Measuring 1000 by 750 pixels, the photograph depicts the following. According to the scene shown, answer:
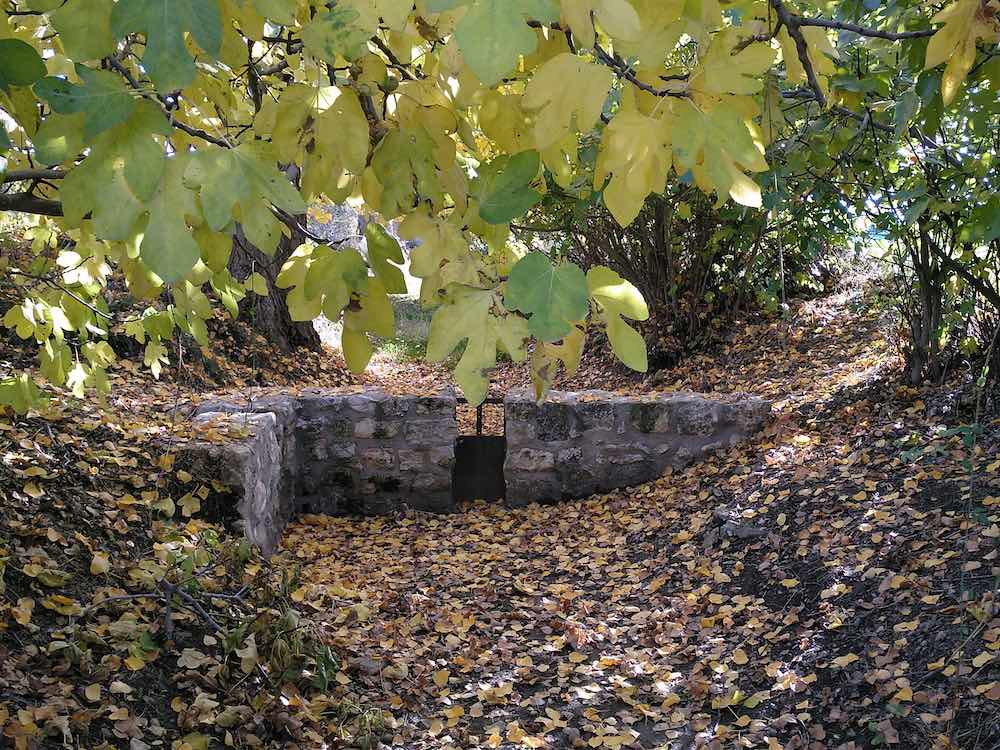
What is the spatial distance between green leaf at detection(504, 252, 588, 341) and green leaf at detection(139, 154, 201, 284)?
1.09 feet

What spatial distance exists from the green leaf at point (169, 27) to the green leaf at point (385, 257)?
0.48 metres

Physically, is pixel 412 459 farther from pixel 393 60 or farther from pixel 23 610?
pixel 393 60

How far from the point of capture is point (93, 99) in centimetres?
81

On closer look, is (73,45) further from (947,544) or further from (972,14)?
(947,544)

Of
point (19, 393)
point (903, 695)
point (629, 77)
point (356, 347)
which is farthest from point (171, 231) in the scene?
point (903, 695)

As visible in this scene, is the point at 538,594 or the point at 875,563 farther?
the point at 538,594

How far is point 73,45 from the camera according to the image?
806mm

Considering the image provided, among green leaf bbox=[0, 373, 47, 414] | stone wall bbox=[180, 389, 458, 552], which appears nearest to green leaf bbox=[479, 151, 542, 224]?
green leaf bbox=[0, 373, 47, 414]

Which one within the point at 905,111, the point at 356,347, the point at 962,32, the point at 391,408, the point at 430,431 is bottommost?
the point at 430,431

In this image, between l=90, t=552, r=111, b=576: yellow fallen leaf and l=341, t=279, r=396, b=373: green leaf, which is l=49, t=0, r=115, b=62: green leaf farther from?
l=90, t=552, r=111, b=576: yellow fallen leaf

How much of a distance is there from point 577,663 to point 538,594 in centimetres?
70

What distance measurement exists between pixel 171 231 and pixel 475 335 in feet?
1.15

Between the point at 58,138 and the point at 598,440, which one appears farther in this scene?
the point at 598,440

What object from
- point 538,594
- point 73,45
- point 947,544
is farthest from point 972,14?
point 538,594
